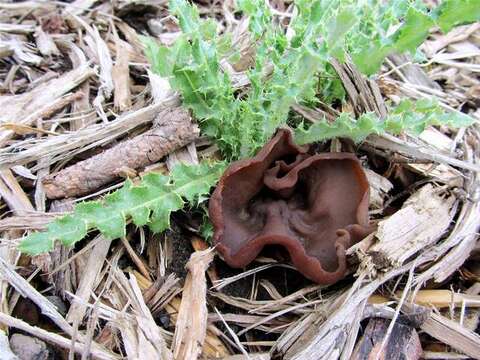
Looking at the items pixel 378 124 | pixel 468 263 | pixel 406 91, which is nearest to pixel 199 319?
pixel 378 124

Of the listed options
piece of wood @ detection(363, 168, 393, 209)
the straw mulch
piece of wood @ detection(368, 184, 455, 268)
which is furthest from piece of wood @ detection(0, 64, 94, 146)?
piece of wood @ detection(368, 184, 455, 268)

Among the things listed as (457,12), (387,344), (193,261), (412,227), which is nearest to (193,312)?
(193,261)

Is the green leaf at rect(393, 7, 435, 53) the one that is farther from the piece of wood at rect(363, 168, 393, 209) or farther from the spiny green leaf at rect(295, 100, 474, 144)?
the piece of wood at rect(363, 168, 393, 209)

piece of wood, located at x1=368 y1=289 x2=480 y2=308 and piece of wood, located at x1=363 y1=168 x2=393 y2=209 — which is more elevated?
piece of wood, located at x1=363 y1=168 x2=393 y2=209

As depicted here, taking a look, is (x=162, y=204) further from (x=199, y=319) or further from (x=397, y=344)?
(x=397, y=344)

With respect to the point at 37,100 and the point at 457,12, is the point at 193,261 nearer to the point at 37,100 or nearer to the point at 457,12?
the point at 37,100

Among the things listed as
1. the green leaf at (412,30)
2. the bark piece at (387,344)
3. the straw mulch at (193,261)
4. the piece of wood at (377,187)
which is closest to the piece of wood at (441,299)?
the straw mulch at (193,261)
